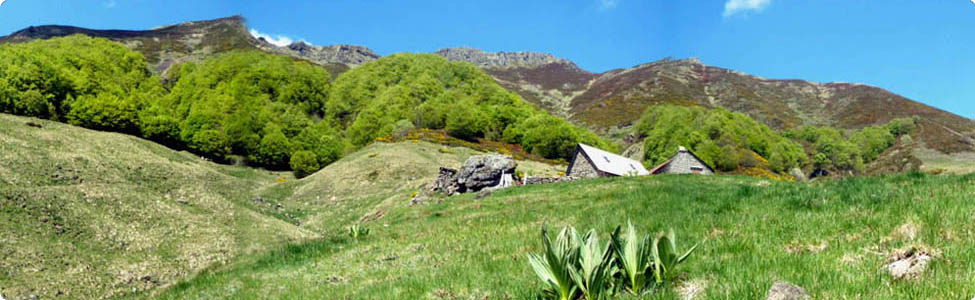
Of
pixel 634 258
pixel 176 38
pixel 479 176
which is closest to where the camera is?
pixel 634 258

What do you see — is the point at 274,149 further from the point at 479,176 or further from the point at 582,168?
the point at 582,168

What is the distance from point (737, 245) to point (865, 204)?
11.8 ft

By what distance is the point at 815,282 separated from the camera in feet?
14.7

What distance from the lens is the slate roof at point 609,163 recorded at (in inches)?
1615

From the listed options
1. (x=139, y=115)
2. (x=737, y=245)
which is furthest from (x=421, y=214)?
(x=139, y=115)

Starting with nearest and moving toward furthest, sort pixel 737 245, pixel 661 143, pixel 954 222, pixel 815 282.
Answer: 1. pixel 815 282
2. pixel 954 222
3. pixel 737 245
4. pixel 661 143

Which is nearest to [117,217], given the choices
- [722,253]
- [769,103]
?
[722,253]

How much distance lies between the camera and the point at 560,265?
458 centimetres

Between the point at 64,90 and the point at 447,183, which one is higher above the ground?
the point at 64,90

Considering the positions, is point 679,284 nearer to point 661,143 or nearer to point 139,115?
point 139,115

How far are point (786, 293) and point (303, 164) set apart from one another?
222 ft

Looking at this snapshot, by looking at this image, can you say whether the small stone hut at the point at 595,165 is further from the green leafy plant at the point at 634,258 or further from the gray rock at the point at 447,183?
the green leafy plant at the point at 634,258

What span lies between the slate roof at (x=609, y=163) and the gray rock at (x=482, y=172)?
30.5ft

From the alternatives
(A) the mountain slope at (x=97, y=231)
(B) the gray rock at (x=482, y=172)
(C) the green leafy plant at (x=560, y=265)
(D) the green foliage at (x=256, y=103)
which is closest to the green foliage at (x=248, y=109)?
(D) the green foliage at (x=256, y=103)
